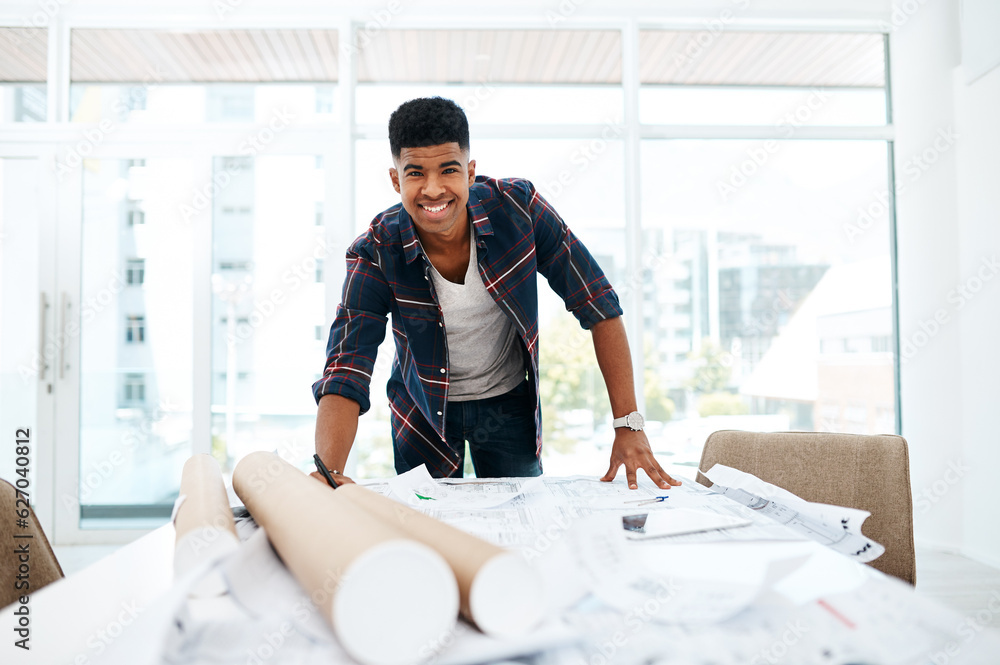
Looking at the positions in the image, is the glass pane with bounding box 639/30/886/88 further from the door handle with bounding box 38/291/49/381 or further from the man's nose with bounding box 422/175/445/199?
the door handle with bounding box 38/291/49/381

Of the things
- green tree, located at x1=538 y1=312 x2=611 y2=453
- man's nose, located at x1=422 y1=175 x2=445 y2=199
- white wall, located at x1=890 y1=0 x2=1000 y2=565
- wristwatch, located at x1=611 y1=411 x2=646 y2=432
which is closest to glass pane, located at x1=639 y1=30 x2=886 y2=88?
white wall, located at x1=890 y1=0 x2=1000 y2=565

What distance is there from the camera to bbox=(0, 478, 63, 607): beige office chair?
0.94m

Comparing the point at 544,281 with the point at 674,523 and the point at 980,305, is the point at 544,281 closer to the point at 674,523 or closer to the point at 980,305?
the point at 980,305

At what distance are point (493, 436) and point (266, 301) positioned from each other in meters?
2.10

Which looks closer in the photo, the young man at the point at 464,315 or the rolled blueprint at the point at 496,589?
the rolled blueprint at the point at 496,589

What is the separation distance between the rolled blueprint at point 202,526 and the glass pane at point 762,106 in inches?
116

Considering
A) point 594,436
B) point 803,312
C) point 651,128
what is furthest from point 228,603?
point 803,312

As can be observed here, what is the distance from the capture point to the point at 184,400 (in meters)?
3.19

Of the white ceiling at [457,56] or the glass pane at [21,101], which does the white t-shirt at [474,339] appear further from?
the glass pane at [21,101]

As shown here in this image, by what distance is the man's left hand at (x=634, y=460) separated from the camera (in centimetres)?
112

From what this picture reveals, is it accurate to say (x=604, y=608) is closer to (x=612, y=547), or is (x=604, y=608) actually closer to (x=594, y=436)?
(x=612, y=547)

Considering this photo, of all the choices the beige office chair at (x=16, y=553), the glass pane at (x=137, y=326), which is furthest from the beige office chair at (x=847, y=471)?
the glass pane at (x=137, y=326)

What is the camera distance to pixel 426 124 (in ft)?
4.02

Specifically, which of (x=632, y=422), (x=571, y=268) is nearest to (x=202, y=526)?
(x=632, y=422)
